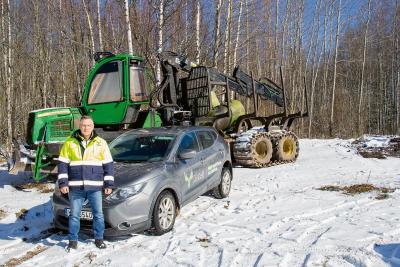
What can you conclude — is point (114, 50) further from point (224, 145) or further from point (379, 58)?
point (379, 58)

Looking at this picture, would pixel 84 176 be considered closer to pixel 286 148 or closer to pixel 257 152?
pixel 257 152

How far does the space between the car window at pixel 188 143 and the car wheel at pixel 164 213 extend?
3.33ft

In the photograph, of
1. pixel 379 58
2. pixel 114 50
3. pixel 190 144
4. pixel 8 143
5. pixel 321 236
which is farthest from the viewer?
pixel 379 58

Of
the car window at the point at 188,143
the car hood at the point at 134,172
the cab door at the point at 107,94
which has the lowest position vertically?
the car hood at the point at 134,172

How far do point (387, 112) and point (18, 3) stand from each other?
34.2 m

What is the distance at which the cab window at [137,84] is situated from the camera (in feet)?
33.6

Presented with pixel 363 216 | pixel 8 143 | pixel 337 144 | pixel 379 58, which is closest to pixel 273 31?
pixel 379 58

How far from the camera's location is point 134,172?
6.00m

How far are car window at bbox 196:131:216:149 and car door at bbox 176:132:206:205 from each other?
23 centimetres

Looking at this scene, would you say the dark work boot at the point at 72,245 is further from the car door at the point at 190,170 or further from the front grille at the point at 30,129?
the front grille at the point at 30,129

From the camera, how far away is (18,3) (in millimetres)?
24375

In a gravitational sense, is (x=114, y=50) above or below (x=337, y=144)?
above

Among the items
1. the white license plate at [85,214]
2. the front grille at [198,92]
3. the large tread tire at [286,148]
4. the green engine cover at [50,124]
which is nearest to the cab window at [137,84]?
the green engine cover at [50,124]

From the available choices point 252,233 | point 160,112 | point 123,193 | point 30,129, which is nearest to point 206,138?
point 252,233
